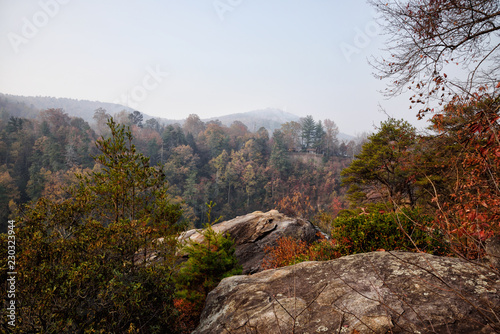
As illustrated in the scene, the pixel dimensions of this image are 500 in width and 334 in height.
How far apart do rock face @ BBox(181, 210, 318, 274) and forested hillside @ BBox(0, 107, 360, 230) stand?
23016 millimetres

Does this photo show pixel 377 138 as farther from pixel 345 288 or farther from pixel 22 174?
pixel 22 174

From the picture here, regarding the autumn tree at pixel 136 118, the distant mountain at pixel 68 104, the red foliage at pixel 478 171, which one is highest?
the distant mountain at pixel 68 104

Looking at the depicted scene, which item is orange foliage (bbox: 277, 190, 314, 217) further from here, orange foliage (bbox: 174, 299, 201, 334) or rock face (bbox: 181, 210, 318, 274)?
orange foliage (bbox: 174, 299, 201, 334)

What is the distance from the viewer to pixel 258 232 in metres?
9.21

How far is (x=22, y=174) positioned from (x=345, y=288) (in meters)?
50.0

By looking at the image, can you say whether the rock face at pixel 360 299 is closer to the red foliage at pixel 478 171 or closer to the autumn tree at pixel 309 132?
the red foliage at pixel 478 171

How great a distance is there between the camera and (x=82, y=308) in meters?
2.88

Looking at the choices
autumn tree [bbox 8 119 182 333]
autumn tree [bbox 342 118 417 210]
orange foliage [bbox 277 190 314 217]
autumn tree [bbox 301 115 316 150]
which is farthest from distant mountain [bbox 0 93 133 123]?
autumn tree [bbox 8 119 182 333]

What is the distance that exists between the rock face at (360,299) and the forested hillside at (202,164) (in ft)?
96.0

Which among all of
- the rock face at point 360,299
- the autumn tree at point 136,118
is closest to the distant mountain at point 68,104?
the autumn tree at point 136,118

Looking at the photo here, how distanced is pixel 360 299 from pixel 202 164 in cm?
5132

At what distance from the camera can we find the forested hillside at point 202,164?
3628 cm

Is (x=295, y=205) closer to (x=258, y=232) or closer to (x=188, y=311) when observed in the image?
(x=258, y=232)

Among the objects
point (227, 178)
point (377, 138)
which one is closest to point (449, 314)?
point (377, 138)
